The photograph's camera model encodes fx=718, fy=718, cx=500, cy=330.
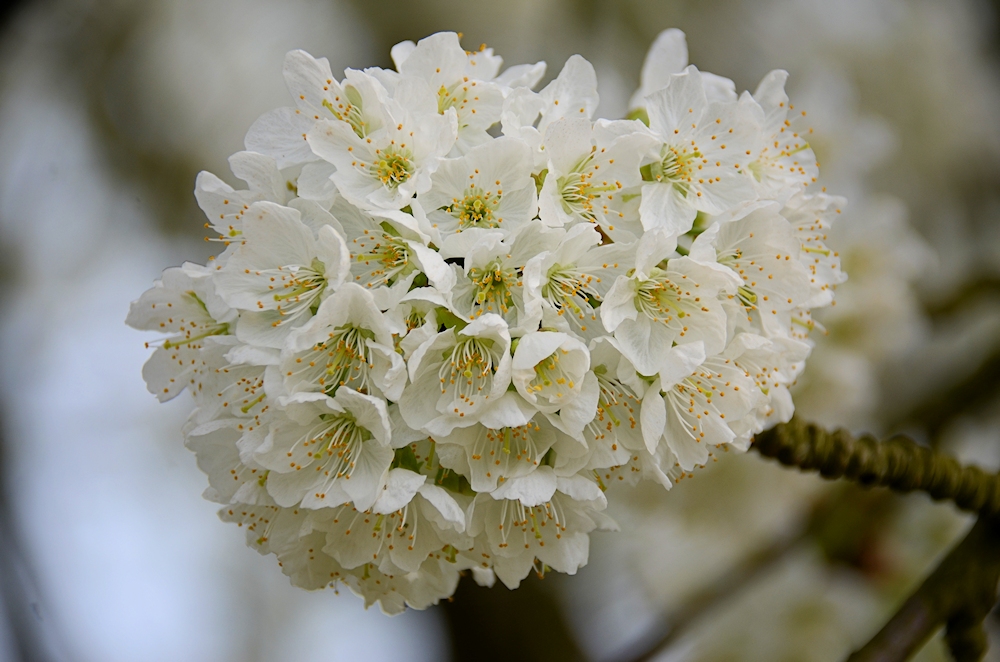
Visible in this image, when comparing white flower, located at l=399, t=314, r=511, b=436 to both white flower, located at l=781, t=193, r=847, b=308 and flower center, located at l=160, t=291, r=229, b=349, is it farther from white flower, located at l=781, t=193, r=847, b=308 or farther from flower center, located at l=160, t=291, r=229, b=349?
white flower, located at l=781, t=193, r=847, b=308

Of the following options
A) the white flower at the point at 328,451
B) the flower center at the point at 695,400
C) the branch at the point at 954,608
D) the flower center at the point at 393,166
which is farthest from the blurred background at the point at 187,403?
the flower center at the point at 393,166

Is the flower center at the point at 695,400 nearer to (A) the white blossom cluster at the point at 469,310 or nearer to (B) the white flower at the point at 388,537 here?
(A) the white blossom cluster at the point at 469,310

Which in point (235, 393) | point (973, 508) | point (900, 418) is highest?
point (235, 393)

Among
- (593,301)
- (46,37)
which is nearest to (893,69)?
(593,301)

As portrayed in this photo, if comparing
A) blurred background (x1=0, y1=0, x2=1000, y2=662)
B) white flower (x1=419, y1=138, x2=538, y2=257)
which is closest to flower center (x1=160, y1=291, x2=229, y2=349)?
white flower (x1=419, y1=138, x2=538, y2=257)

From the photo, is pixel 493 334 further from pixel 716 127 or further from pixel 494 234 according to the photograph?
pixel 716 127

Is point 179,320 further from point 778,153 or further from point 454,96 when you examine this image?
point 778,153
